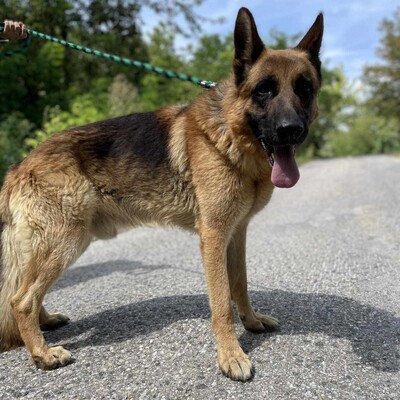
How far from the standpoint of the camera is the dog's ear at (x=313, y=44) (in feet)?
10.6

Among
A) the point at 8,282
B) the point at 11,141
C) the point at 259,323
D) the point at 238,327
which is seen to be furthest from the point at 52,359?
the point at 11,141

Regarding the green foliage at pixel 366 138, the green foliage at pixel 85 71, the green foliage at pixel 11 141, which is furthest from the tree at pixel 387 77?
the green foliage at pixel 11 141

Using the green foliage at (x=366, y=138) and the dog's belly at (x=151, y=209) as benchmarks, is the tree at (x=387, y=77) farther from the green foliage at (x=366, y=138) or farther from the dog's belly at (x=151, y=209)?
the dog's belly at (x=151, y=209)

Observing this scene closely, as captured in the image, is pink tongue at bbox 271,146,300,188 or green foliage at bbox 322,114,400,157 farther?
green foliage at bbox 322,114,400,157

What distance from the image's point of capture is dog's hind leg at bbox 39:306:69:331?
362 centimetres

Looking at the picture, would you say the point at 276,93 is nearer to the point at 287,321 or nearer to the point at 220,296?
the point at 220,296

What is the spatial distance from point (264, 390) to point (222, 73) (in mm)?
27514

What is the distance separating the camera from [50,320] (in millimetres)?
3646

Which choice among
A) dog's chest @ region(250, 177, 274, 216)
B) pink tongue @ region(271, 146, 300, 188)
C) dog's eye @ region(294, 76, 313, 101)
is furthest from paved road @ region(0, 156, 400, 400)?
dog's eye @ region(294, 76, 313, 101)

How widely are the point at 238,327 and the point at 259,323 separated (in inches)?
9.2

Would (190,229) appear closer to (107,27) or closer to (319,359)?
(319,359)

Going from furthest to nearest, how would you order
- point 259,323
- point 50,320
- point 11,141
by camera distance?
point 11,141
point 50,320
point 259,323

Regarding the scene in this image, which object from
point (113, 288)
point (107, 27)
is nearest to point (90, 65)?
point (107, 27)

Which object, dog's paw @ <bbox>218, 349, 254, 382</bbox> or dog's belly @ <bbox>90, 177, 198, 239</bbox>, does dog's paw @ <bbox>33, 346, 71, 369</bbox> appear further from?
dog's paw @ <bbox>218, 349, 254, 382</bbox>
